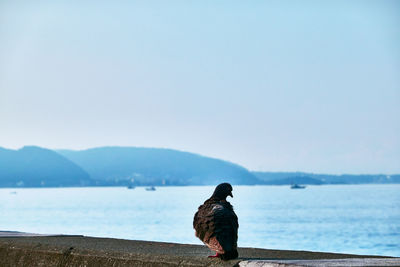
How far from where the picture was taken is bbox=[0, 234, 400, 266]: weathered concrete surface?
7.29 meters

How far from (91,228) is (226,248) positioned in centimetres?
7589

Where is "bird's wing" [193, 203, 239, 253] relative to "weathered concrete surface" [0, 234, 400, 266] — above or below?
above

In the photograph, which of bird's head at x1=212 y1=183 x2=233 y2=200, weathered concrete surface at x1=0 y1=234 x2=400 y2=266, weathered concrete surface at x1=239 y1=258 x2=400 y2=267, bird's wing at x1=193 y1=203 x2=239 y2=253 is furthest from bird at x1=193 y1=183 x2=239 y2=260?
bird's head at x1=212 y1=183 x2=233 y2=200

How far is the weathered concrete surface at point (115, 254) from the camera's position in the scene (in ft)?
23.9

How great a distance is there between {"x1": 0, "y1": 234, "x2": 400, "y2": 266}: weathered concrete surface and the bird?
0.36 feet

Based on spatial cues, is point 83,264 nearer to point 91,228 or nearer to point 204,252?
point 204,252

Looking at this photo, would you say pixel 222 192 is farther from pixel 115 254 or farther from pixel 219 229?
pixel 115 254

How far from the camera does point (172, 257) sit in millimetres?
7410

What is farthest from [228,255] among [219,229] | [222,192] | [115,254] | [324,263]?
[115,254]

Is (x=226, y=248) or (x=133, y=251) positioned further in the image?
(x=133, y=251)

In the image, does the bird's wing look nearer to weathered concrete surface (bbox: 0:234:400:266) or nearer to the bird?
the bird

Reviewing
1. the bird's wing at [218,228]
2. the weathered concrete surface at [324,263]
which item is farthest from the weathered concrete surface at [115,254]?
→ the bird's wing at [218,228]

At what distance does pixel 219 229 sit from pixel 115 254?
144cm

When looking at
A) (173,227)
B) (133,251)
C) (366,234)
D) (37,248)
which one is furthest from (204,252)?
(173,227)
